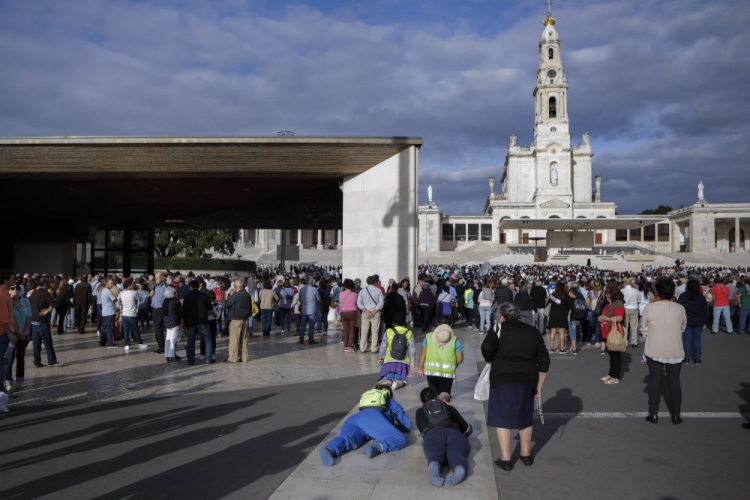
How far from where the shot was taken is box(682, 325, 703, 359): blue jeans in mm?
10508

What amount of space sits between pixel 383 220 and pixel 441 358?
10.4 metres

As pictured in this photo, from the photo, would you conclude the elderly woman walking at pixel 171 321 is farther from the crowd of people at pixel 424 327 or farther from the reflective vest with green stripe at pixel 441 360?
the reflective vest with green stripe at pixel 441 360

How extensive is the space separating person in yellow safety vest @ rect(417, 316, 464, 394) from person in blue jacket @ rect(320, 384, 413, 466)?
0.71 metres

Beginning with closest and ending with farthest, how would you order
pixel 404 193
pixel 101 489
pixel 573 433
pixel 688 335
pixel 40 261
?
pixel 101 489
pixel 573 433
pixel 688 335
pixel 404 193
pixel 40 261

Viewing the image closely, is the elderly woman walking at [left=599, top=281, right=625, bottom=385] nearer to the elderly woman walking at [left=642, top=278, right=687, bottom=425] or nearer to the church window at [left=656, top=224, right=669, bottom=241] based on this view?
the elderly woman walking at [left=642, top=278, right=687, bottom=425]

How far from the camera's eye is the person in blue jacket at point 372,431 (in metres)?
5.22

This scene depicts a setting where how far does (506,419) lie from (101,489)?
3426 millimetres

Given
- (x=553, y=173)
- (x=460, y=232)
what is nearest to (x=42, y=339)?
(x=553, y=173)

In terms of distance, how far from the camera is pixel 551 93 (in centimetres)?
8650

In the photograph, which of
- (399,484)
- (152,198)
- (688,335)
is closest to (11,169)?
(152,198)

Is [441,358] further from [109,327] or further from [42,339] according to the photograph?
[109,327]

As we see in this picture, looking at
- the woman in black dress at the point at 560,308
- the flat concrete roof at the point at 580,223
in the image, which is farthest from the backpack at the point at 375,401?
the flat concrete roof at the point at 580,223

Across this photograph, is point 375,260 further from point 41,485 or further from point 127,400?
point 41,485

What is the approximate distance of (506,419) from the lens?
4.98 m
